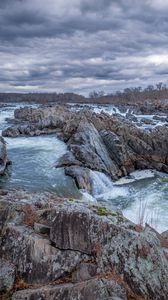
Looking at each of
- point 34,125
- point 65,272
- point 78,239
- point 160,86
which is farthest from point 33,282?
point 160,86

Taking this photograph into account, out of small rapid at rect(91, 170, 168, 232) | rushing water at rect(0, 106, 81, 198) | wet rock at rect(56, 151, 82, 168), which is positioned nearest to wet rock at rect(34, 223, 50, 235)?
small rapid at rect(91, 170, 168, 232)

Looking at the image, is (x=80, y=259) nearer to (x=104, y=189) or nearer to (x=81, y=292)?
(x=81, y=292)

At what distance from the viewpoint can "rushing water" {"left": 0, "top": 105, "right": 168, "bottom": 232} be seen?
60.2ft

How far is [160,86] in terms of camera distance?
17012 cm

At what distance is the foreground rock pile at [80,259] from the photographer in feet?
22.8

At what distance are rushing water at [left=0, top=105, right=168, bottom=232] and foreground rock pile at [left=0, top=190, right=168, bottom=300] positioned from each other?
8.04 metres

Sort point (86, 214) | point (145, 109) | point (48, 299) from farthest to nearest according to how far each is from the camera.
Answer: point (145, 109) → point (86, 214) → point (48, 299)

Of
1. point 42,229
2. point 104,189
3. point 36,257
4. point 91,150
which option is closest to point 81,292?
point 36,257

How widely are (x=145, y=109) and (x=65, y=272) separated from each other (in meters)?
66.8

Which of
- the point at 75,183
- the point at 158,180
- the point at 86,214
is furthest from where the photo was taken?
the point at 158,180

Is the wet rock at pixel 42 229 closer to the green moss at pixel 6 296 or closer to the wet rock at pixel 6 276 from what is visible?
the wet rock at pixel 6 276

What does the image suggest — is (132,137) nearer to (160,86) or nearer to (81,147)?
(81,147)

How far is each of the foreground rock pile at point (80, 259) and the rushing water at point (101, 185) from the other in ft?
26.4

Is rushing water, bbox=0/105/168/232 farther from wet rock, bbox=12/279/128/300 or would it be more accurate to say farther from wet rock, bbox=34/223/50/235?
wet rock, bbox=12/279/128/300
